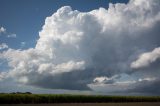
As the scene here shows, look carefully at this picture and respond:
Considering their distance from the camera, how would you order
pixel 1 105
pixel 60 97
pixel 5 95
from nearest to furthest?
1. pixel 1 105
2. pixel 5 95
3. pixel 60 97

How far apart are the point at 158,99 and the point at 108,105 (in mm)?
29145

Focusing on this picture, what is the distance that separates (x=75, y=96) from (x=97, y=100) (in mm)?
6265

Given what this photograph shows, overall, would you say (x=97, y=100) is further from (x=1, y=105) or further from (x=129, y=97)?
(x=1, y=105)

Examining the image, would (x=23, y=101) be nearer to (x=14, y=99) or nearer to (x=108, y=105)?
(x=14, y=99)

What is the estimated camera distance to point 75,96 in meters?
56.8

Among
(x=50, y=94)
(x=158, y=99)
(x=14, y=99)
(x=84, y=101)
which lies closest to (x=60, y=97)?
(x=50, y=94)

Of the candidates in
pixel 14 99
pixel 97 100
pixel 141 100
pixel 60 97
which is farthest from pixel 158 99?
pixel 14 99

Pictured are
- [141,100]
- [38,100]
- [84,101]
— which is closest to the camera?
[38,100]

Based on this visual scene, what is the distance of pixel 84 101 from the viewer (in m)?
57.9

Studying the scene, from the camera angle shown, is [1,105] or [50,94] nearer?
[1,105]

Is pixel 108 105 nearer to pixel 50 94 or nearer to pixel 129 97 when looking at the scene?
pixel 50 94

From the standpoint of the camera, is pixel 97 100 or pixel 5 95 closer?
pixel 5 95

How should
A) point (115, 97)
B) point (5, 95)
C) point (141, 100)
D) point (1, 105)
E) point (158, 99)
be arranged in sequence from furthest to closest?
point (158, 99), point (141, 100), point (115, 97), point (5, 95), point (1, 105)

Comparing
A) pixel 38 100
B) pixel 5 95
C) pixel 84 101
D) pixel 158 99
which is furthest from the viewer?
pixel 158 99
